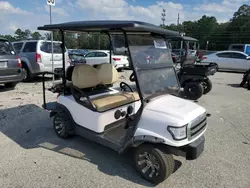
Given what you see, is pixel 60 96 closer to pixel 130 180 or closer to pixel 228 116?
pixel 130 180

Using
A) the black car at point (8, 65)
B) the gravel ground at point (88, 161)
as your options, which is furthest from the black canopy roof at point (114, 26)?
the black car at point (8, 65)

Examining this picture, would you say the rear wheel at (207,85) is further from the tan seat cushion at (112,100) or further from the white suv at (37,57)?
the white suv at (37,57)

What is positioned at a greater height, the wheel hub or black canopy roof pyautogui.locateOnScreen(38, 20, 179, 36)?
black canopy roof pyautogui.locateOnScreen(38, 20, 179, 36)

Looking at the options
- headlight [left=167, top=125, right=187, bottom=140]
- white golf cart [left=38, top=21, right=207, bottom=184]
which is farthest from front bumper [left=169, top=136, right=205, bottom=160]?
headlight [left=167, top=125, right=187, bottom=140]

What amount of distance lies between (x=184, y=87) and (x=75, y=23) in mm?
4855

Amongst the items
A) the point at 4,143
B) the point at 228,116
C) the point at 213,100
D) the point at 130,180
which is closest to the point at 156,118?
the point at 130,180

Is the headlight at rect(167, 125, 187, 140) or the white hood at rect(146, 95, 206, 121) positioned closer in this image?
the headlight at rect(167, 125, 187, 140)

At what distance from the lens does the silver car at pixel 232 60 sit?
13.8 m

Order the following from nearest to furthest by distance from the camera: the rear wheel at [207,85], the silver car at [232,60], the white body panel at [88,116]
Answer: the white body panel at [88,116]
the rear wheel at [207,85]
the silver car at [232,60]

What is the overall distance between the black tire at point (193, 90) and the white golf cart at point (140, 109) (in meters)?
3.68

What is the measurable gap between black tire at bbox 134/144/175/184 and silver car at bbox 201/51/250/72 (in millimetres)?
12519

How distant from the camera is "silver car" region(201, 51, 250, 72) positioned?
1383cm

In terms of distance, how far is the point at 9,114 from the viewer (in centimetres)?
500

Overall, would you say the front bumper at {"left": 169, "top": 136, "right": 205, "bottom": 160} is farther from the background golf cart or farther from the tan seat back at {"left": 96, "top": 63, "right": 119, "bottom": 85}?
the background golf cart
